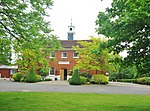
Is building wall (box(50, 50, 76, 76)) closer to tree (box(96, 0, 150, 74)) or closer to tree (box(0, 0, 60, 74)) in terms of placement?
tree (box(0, 0, 60, 74))

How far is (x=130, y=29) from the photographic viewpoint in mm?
9297

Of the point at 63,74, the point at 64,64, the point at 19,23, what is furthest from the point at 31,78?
the point at 19,23

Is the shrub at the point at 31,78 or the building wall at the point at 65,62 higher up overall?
the building wall at the point at 65,62

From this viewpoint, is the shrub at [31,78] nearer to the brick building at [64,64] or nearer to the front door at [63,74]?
the brick building at [64,64]

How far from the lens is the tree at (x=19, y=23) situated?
507 inches

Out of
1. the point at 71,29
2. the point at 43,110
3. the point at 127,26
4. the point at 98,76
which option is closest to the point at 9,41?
the point at 43,110

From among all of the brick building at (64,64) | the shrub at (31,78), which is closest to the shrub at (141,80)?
the brick building at (64,64)

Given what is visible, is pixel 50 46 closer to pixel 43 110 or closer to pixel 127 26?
pixel 43 110

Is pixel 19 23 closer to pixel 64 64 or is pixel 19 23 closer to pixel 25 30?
pixel 25 30

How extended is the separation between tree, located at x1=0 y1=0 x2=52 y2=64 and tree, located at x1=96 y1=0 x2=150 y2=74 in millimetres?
3950

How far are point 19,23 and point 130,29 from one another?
20.0 ft

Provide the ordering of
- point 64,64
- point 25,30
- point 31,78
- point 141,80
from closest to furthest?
point 25,30 < point 31,78 < point 141,80 < point 64,64

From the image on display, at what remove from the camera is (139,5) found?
8.54m

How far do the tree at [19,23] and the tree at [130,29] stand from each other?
395 cm
